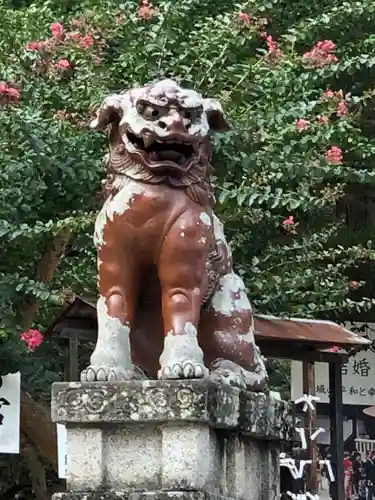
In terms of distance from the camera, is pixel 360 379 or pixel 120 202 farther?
pixel 360 379

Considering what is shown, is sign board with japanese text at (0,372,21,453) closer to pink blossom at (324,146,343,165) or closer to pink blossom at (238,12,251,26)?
pink blossom at (324,146,343,165)

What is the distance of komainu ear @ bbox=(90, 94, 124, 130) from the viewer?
3805 millimetres

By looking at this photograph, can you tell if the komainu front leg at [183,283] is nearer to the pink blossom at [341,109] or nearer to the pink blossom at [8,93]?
the pink blossom at [8,93]

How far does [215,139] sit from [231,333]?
7.56 feet

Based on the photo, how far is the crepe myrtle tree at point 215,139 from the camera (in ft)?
19.3

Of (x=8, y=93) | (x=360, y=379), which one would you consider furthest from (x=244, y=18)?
(x=360, y=379)

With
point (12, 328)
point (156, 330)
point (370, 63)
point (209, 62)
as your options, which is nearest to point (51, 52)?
point (209, 62)

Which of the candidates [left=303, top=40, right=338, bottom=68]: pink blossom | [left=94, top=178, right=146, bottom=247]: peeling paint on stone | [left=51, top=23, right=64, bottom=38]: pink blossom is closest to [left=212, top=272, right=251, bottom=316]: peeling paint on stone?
[left=94, top=178, right=146, bottom=247]: peeling paint on stone

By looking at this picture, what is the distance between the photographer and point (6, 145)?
5.88 m

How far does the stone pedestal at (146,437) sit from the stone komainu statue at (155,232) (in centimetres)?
11

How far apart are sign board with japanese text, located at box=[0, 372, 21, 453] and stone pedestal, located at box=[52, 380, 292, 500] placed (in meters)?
2.94

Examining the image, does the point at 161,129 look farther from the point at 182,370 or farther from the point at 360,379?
the point at 360,379

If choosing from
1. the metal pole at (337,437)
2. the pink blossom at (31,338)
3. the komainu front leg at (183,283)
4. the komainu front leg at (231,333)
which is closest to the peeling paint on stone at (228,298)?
the komainu front leg at (231,333)

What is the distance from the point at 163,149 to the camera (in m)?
3.67
